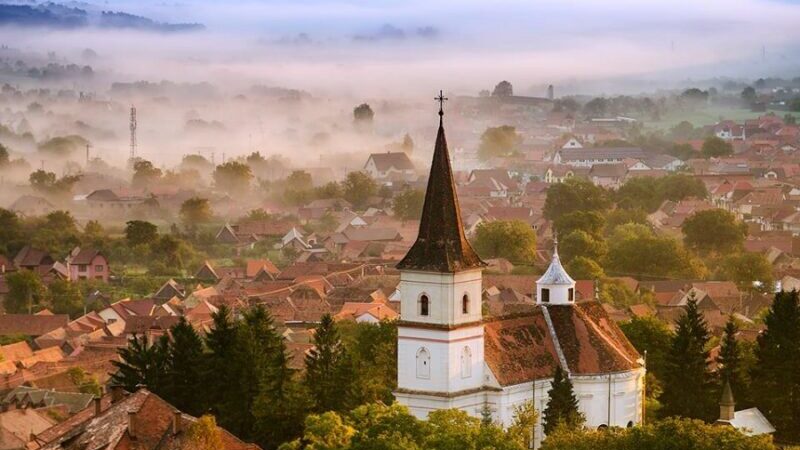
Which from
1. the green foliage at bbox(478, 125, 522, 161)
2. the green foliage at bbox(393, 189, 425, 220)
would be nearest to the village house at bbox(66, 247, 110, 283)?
the green foliage at bbox(393, 189, 425, 220)

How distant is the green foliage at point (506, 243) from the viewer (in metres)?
92.0

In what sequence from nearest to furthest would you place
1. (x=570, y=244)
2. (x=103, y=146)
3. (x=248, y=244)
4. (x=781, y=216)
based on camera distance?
(x=570, y=244) < (x=248, y=244) < (x=781, y=216) < (x=103, y=146)

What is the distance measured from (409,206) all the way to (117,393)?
6584 centimetres

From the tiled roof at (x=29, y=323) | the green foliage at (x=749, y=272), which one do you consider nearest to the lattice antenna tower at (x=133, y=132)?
the green foliage at (x=749, y=272)

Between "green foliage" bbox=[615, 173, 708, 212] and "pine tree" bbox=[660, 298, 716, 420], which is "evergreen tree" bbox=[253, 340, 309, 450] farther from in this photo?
"green foliage" bbox=[615, 173, 708, 212]

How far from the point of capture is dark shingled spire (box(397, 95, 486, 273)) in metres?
46.1

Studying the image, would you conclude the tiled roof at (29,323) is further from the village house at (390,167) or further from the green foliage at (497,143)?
the green foliage at (497,143)

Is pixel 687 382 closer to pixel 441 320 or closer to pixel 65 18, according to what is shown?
pixel 441 320

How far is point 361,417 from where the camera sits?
41.5 m

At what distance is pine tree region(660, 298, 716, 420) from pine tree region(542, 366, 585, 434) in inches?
157

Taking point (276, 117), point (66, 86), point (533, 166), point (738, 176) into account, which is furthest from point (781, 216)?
point (66, 86)

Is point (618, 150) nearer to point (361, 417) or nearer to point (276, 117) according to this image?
point (276, 117)

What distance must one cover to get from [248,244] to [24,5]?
50598 mm

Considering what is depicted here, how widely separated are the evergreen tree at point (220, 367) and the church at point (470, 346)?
5.09m
